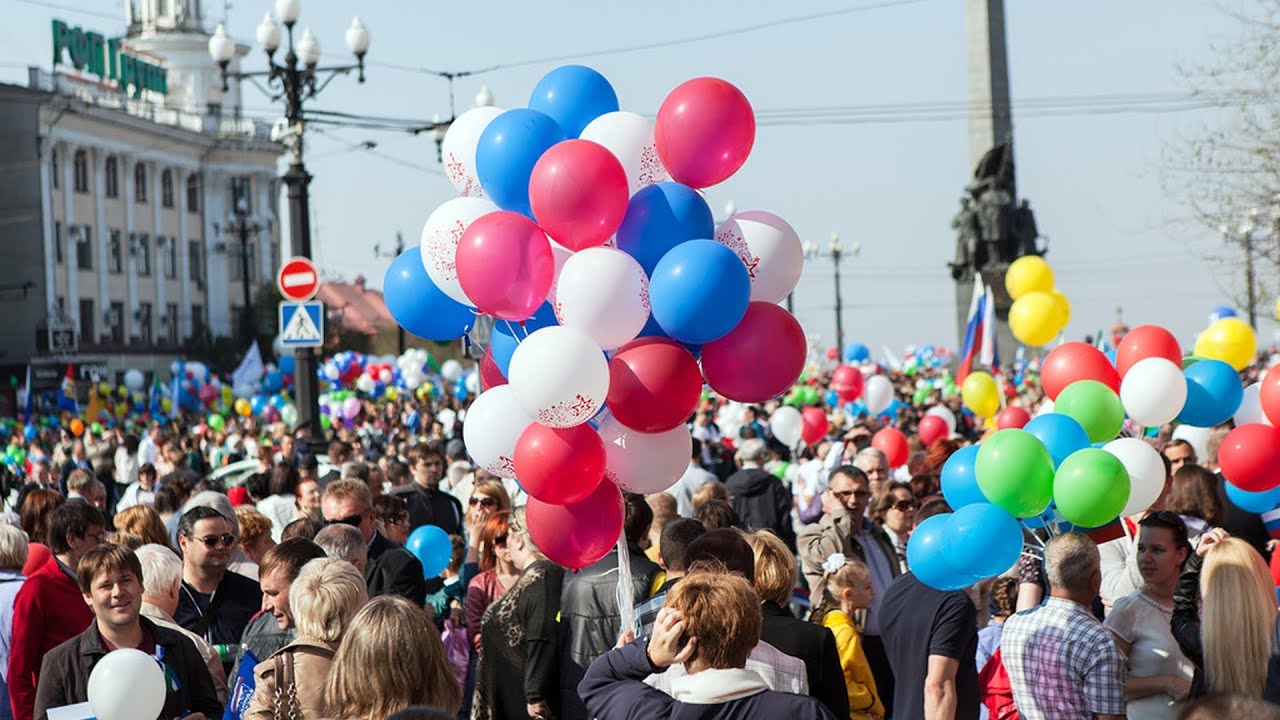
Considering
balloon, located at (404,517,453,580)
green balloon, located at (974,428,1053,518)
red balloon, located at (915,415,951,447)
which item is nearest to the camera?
green balloon, located at (974,428,1053,518)

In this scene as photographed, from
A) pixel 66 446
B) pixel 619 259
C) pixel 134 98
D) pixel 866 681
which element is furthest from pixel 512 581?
pixel 134 98

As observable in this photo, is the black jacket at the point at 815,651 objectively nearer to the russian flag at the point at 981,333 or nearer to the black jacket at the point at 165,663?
the black jacket at the point at 165,663

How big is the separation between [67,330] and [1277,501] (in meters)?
54.0

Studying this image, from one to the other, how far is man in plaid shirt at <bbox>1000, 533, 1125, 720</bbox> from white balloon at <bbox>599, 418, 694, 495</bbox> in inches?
51.7

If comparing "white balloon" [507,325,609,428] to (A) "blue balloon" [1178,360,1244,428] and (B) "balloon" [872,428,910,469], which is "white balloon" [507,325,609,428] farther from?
(B) "balloon" [872,428,910,469]

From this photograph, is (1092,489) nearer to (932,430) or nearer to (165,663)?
(165,663)

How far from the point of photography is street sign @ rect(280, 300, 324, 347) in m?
16.0

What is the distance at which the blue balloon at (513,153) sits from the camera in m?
6.00

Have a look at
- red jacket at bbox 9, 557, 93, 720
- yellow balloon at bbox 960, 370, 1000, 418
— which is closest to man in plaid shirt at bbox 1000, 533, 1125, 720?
red jacket at bbox 9, 557, 93, 720

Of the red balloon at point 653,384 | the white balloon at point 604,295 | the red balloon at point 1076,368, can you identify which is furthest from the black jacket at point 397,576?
the red balloon at point 1076,368

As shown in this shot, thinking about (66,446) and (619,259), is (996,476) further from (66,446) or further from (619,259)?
(66,446)

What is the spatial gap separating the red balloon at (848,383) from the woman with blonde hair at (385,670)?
16178 millimetres

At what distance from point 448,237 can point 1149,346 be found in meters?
3.87

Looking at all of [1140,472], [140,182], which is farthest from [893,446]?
[140,182]
